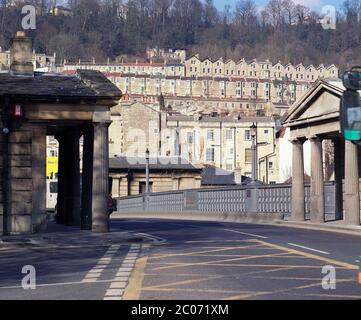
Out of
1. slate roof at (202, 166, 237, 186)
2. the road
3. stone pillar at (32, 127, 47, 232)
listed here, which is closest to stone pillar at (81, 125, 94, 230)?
stone pillar at (32, 127, 47, 232)

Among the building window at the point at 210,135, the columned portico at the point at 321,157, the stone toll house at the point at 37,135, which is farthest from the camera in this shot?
the building window at the point at 210,135

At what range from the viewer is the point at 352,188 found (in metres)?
39.7

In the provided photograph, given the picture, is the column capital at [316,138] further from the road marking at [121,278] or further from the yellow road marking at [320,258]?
the road marking at [121,278]

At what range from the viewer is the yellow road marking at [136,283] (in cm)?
1331

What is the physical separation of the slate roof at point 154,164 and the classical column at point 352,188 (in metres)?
48.3

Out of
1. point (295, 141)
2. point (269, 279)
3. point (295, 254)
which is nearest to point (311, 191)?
point (295, 141)

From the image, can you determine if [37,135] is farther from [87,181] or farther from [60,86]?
[87,181]

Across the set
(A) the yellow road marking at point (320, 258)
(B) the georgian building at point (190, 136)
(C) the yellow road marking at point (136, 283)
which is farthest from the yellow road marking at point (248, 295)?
(B) the georgian building at point (190, 136)

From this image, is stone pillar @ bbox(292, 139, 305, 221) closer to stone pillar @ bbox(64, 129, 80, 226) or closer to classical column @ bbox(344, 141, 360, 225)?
classical column @ bbox(344, 141, 360, 225)

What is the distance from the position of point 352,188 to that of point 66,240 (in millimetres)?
17769

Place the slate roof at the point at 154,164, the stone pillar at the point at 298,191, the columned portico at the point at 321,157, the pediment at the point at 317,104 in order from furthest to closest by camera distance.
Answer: the slate roof at the point at 154,164 → the stone pillar at the point at 298,191 → the pediment at the point at 317,104 → the columned portico at the point at 321,157

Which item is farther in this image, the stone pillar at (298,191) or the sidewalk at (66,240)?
Result: the stone pillar at (298,191)

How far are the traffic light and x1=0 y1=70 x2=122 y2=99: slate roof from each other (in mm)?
19069
